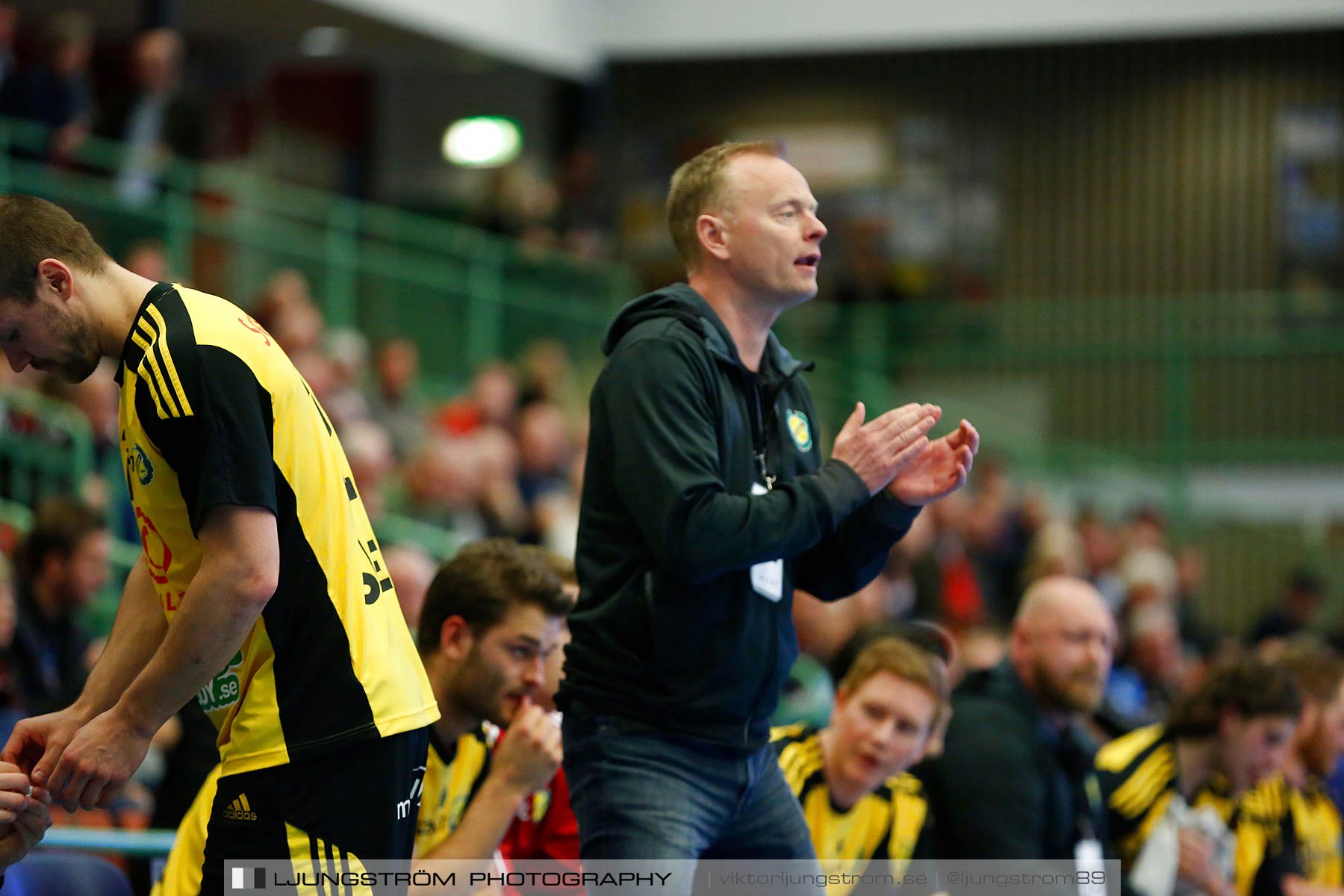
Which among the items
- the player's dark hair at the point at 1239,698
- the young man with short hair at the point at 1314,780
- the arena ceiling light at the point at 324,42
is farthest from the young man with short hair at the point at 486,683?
the arena ceiling light at the point at 324,42

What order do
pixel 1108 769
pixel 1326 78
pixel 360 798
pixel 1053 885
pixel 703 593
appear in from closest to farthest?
pixel 360 798 → pixel 703 593 → pixel 1053 885 → pixel 1108 769 → pixel 1326 78

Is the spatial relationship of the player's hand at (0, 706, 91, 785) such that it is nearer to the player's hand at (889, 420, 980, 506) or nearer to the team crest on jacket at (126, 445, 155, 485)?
the team crest on jacket at (126, 445, 155, 485)

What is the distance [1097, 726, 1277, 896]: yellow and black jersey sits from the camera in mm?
5234

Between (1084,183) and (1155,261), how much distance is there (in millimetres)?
1045

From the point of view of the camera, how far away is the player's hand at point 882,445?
3027 millimetres

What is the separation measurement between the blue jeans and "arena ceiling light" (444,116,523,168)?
12522 millimetres

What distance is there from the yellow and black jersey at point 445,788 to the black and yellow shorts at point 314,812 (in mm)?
863

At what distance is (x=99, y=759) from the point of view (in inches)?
104

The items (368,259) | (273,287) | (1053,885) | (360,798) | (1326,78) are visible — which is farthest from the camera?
(1326,78)

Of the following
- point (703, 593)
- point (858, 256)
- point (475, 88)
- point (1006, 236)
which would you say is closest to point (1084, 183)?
point (1006, 236)

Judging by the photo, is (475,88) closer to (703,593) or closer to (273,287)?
(273,287)

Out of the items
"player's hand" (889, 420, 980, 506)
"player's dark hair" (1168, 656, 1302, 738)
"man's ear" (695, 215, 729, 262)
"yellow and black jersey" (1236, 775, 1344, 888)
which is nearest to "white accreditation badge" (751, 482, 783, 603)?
"player's hand" (889, 420, 980, 506)

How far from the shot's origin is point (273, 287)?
906cm

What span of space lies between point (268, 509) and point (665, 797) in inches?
35.0
